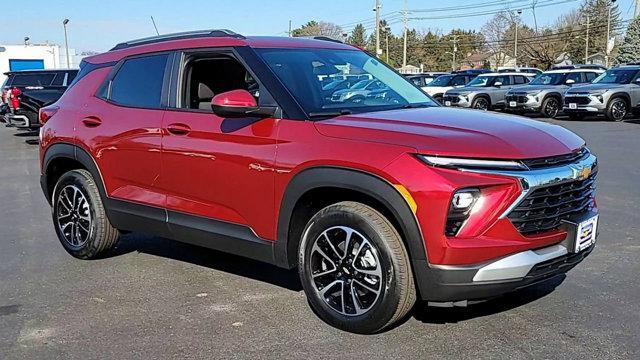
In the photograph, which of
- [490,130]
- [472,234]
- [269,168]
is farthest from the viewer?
[269,168]

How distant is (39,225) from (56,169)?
1554 mm

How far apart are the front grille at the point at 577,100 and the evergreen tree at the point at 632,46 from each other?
113 feet

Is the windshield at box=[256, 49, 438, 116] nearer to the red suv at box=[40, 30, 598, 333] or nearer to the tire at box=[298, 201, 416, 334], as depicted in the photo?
the red suv at box=[40, 30, 598, 333]

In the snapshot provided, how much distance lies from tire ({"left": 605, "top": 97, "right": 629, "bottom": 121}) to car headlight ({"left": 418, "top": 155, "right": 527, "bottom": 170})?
1884 centimetres

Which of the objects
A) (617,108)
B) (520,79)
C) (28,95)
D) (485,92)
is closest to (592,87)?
(617,108)

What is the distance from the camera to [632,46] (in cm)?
5222

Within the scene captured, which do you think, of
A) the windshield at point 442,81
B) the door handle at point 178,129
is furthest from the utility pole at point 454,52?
the door handle at point 178,129

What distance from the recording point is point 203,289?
491 cm

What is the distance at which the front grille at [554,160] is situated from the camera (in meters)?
3.54

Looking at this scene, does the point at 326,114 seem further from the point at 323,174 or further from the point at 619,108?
the point at 619,108

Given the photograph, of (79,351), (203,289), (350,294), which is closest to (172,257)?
(203,289)

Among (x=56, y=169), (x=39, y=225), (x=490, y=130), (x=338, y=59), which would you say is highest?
(x=338, y=59)

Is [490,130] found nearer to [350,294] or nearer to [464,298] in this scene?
[464,298]

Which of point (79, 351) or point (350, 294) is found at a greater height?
point (350, 294)
